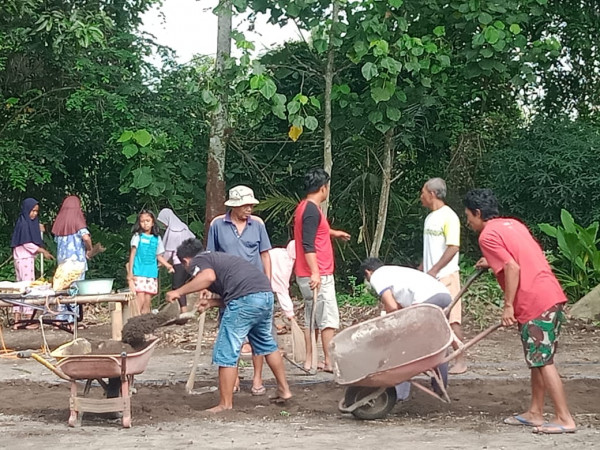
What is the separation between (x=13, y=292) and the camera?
32.8 ft

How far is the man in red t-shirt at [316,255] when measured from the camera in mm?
8695

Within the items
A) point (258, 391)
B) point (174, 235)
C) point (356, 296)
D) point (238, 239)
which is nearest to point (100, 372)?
point (258, 391)

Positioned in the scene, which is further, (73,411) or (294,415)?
(294,415)

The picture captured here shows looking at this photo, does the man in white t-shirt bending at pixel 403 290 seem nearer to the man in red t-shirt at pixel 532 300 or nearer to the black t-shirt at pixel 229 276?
the man in red t-shirt at pixel 532 300

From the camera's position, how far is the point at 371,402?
23.1 ft

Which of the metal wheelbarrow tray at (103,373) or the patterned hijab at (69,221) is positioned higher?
the patterned hijab at (69,221)

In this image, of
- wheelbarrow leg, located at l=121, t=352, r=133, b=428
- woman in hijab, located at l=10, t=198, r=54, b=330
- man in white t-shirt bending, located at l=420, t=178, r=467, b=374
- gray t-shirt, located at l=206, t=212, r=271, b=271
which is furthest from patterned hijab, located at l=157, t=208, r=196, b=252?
wheelbarrow leg, located at l=121, t=352, r=133, b=428

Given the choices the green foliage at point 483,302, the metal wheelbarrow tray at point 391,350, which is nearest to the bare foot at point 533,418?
the metal wheelbarrow tray at point 391,350

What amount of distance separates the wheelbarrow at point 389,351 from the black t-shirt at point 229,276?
0.89 meters

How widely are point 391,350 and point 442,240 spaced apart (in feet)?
6.85

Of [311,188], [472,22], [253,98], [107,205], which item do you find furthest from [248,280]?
[107,205]

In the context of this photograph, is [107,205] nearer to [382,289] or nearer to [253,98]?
[253,98]

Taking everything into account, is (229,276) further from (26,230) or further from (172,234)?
(26,230)

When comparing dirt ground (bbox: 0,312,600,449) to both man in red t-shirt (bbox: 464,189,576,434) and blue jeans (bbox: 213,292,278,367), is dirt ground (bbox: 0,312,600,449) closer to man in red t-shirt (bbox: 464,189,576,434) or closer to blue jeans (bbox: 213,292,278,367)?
man in red t-shirt (bbox: 464,189,576,434)
